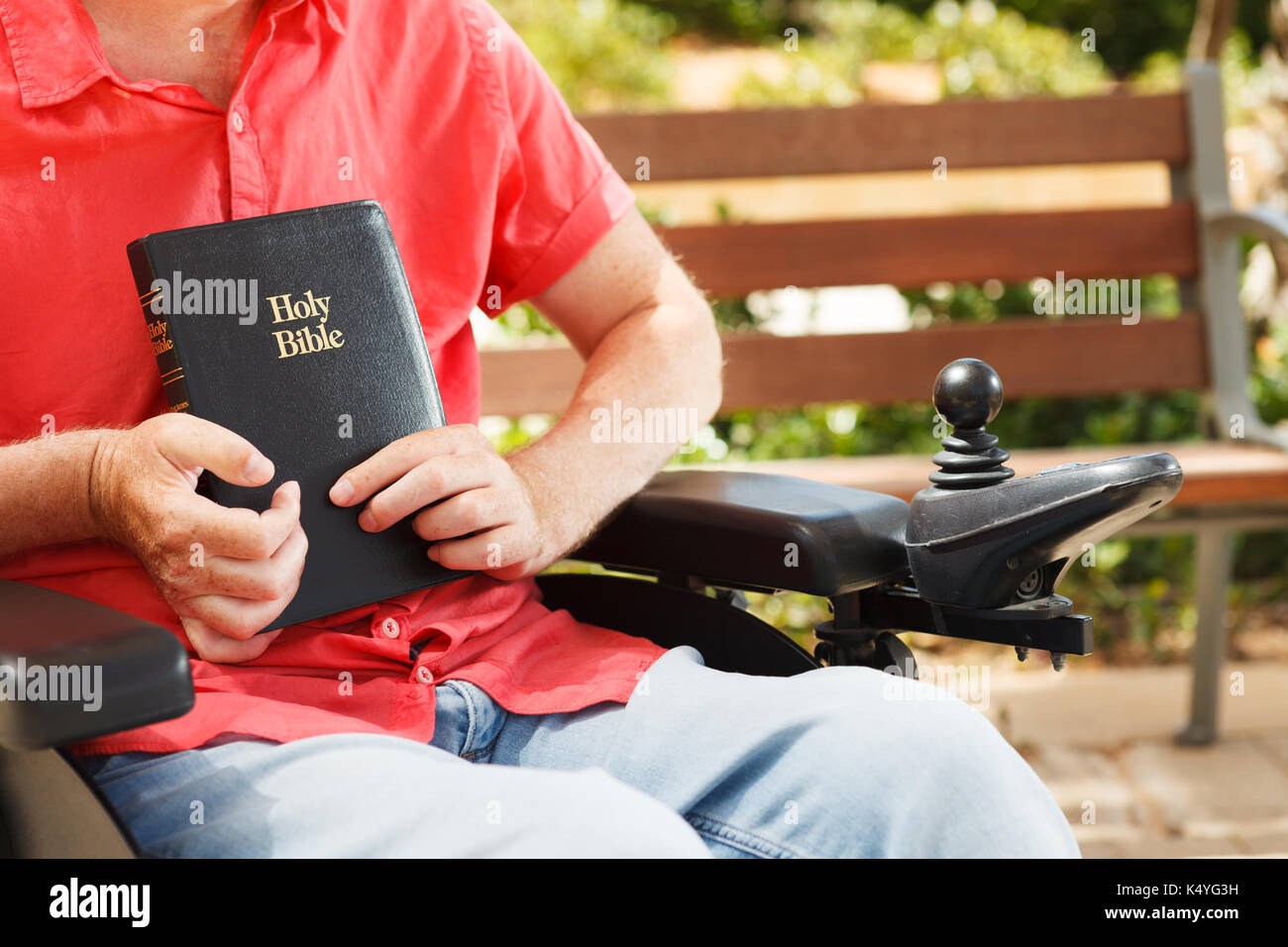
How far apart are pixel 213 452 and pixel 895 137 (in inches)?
78.9

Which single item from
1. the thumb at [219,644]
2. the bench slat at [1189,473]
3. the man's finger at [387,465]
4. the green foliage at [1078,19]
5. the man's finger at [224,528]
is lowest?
the bench slat at [1189,473]

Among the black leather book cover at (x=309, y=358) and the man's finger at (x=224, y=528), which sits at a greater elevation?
the black leather book cover at (x=309, y=358)

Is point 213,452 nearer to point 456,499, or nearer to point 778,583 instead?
point 456,499

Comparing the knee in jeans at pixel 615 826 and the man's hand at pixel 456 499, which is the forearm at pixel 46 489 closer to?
the man's hand at pixel 456 499

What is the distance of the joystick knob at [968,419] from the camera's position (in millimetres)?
1180

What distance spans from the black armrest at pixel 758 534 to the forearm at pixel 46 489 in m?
0.52

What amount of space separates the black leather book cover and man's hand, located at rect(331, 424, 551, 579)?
0.02m

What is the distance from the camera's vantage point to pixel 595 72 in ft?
26.8

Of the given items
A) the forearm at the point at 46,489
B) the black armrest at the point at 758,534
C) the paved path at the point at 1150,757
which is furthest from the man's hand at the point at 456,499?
the paved path at the point at 1150,757

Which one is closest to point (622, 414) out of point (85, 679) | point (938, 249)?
point (85, 679)

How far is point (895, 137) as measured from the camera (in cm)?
269

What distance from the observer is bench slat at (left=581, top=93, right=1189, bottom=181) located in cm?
265

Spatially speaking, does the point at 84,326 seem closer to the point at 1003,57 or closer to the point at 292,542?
the point at 292,542
